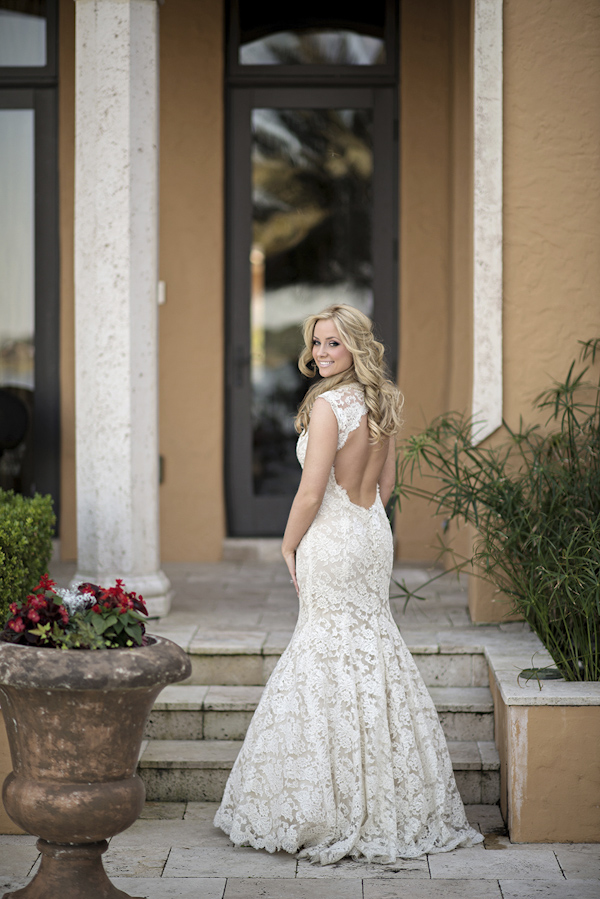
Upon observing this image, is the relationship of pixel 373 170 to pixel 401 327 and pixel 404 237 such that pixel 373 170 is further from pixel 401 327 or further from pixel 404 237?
pixel 401 327

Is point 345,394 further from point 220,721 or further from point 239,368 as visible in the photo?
point 239,368

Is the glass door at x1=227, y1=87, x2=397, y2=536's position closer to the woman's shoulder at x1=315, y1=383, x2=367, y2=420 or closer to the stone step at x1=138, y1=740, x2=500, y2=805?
the stone step at x1=138, y1=740, x2=500, y2=805

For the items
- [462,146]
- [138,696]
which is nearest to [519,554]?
[138,696]

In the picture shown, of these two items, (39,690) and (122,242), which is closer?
(39,690)

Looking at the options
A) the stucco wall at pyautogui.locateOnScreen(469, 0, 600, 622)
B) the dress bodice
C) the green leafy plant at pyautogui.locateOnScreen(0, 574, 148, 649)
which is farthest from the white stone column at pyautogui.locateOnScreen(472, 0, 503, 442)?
the green leafy plant at pyautogui.locateOnScreen(0, 574, 148, 649)

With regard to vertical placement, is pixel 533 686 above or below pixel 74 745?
below

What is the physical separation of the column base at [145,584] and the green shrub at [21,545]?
1.12 ft

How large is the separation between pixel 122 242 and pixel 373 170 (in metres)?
2.36

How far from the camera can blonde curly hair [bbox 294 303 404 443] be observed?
3.44 metres

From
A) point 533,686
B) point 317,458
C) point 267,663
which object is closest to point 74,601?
point 317,458

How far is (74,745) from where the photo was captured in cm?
270

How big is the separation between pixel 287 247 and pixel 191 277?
0.67 meters

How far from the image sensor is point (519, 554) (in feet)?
13.9

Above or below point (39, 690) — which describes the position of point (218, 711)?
below
